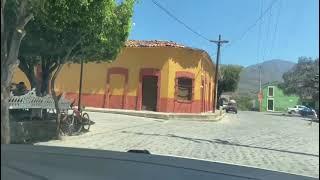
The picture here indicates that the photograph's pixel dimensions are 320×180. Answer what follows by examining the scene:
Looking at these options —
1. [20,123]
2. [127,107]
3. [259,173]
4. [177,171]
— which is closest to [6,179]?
[177,171]

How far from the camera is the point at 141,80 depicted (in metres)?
39.3

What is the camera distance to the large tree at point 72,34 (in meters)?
15.8

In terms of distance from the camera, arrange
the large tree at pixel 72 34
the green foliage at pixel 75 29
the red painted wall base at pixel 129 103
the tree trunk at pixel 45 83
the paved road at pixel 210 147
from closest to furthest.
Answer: the paved road at pixel 210 147 < the green foliage at pixel 75 29 < the large tree at pixel 72 34 < the tree trunk at pixel 45 83 < the red painted wall base at pixel 129 103

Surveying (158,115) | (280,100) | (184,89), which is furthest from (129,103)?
(280,100)

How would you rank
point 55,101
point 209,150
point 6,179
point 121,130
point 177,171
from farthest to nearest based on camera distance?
point 121,130 < point 55,101 < point 209,150 < point 177,171 < point 6,179

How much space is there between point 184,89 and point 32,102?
23691 mm

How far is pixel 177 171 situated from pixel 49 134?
1561 cm

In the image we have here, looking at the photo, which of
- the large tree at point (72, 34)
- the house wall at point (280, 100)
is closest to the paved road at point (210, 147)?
the large tree at point (72, 34)

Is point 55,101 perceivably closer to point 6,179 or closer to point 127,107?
point 6,179

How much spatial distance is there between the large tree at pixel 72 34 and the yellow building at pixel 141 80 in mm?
16078

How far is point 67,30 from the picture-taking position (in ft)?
56.4

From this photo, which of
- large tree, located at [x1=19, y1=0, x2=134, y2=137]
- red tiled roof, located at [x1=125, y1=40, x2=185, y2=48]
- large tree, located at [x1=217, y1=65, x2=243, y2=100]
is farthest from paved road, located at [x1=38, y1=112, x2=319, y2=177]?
large tree, located at [x1=217, y1=65, x2=243, y2=100]

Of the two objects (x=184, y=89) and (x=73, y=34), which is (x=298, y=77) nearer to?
(x=184, y=89)

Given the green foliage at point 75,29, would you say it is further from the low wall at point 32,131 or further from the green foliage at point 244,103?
the green foliage at point 244,103
